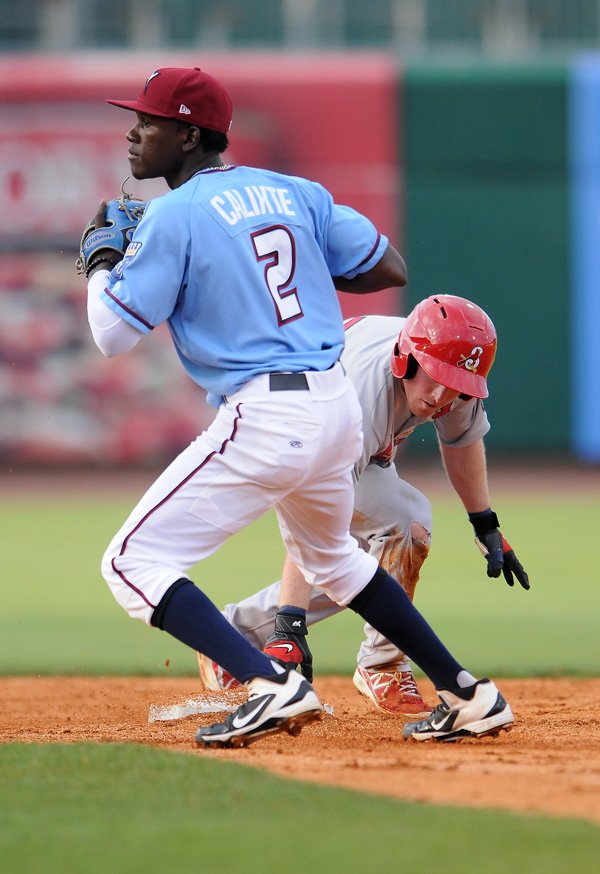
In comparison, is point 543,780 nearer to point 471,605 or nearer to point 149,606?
point 149,606

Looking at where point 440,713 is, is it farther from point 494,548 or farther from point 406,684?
point 406,684

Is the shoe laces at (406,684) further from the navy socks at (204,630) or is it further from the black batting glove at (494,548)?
the navy socks at (204,630)

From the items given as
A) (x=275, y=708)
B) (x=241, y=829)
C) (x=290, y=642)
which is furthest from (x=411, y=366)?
(x=241, y=829)

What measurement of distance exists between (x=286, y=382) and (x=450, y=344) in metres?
0.70

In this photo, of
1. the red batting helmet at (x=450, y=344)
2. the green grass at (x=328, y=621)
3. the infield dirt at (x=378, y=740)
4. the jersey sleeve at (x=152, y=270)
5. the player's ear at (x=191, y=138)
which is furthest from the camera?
the green grass at (x=328, y=621)

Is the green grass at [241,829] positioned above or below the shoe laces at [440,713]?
above

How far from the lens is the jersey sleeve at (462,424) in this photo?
4.48 metres

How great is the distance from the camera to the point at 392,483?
4859 millimetres

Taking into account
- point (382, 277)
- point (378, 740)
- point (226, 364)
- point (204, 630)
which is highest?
point (382, 277)

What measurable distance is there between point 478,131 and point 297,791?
42.9 ft

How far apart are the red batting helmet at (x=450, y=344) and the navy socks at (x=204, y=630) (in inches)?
41.0

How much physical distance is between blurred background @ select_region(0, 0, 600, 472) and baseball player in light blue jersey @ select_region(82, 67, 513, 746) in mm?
11078

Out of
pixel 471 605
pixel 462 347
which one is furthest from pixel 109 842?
pixel 471 605

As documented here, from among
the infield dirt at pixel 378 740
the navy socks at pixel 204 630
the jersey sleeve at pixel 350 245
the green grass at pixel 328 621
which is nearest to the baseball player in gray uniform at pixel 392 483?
the infield dirt at pixel 378 740
